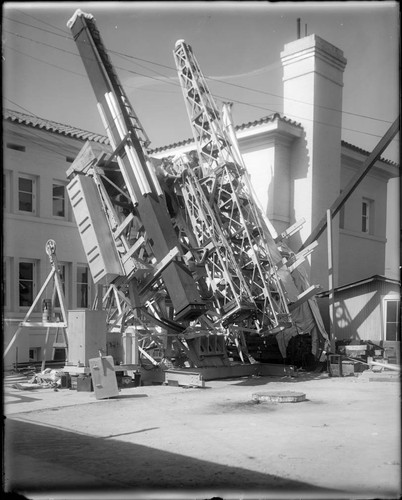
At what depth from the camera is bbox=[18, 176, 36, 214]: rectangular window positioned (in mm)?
17734

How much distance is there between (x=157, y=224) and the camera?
13.9m

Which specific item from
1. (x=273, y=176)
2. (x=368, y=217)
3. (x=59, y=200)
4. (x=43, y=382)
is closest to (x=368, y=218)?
(x=368, y=217)

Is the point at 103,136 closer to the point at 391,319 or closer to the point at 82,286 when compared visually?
the point at 82,286

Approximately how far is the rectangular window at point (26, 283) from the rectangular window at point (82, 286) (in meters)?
1.69

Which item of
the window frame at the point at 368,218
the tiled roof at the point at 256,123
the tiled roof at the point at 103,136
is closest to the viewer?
the tiled roof at the point at 103,136

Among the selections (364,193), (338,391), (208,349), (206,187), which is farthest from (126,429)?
(364,193)

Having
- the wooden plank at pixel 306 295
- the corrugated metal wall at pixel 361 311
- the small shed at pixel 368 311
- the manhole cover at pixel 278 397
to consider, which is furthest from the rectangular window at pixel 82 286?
the manhole cover at pixel 278 397

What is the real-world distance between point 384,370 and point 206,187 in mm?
6903

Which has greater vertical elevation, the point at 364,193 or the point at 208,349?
the point at 364,193

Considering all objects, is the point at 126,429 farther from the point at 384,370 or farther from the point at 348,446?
the point at 384,370

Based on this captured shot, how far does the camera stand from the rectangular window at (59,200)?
18.6 meters

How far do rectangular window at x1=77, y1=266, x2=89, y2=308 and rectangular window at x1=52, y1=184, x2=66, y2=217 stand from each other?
182 centimetres

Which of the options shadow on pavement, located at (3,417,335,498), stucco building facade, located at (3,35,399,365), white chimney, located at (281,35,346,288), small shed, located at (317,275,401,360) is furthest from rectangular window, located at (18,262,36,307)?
shadow on pavement, located at (3,417,335,498)

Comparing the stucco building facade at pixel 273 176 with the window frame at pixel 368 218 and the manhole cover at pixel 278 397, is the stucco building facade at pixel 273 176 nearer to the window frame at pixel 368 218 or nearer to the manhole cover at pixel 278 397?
the window frame at pixel 368 218
